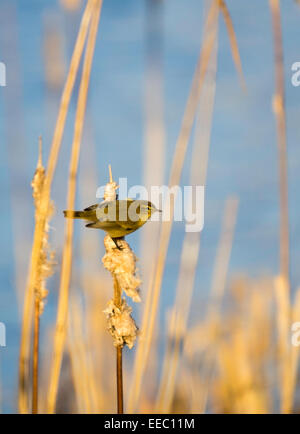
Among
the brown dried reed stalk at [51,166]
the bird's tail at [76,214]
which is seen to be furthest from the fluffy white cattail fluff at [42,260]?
the bird's tail at [76,214]

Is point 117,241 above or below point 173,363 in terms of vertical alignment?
above

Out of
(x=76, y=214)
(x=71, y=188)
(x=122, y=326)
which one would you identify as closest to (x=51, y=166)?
(x=71, y=188)

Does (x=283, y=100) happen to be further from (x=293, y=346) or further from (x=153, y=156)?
(x=293, y=346)

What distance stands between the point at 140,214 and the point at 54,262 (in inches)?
10.4


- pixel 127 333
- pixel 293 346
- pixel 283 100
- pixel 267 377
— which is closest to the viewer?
pixel 127 333

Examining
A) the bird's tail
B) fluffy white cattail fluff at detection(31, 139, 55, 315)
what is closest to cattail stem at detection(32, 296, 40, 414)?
fluffy white cattail fluff at detection(31, 139, 55, 315)

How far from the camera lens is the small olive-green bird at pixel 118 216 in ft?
1.82

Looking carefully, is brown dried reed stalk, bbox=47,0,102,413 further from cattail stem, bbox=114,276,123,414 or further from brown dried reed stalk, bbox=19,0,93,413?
cattail stem, bbox=114,276,123,414

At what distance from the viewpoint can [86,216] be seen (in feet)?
1.90

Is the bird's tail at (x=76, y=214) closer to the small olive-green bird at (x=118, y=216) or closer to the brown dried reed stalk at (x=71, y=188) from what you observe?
the small olive-green bird at (x=118, y=216)

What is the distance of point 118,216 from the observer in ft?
1.83

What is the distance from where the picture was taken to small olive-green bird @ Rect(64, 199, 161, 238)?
1.82 feet

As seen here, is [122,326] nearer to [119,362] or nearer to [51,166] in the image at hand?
[119,362]

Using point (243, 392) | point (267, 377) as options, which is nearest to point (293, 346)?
point (243, 392)
